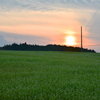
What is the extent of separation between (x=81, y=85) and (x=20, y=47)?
128ft

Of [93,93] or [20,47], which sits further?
[20,47]

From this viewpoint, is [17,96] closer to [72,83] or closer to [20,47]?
[72,83]

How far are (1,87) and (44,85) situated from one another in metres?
1.56

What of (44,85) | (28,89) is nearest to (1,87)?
(28,89)

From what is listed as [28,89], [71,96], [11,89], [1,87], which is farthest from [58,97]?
[1,87]

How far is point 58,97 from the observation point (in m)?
6.19

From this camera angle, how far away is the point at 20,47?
1806 inches

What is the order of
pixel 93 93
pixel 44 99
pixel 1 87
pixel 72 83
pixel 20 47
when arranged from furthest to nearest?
1. pixel 20 47
2. pixel 72 83
3. pixel 1 87
4. pixel 93 93
5. pixel 44 99

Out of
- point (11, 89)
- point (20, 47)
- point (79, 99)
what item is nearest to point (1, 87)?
point (11, 89)

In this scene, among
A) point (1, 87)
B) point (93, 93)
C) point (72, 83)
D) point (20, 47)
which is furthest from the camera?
point (20, 47)

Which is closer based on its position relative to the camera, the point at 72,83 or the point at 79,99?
the point at 79,99

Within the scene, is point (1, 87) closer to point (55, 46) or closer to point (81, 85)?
point (81, 85)

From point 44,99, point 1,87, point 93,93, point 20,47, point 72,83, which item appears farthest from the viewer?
point 20,47

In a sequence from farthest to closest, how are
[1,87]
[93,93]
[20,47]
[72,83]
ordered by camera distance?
[20,47] → [72,83] → [1,87] → [93,93]
